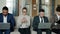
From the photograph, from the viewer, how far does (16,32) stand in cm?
539

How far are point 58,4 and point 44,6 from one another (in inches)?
21.8

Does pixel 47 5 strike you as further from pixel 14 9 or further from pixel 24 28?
pixel 24 28

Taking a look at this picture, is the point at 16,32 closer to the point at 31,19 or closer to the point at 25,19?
the point at 25,19

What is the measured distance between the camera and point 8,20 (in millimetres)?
5469

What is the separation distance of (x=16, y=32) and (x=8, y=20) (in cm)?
46

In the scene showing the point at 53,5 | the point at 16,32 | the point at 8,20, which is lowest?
the point at 16,32

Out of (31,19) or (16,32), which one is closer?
(16,32)

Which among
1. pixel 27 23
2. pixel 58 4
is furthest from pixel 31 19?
pixel 58 4

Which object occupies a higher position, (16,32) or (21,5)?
(21,5)

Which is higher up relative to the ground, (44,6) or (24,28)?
(44,6)

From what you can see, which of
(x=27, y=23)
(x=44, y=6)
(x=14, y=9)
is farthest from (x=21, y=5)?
(x=27, y=23)

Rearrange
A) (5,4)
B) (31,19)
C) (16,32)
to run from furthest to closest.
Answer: (5,4), (31,19), (16,32)

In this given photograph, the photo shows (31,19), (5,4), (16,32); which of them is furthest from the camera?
(5,4)

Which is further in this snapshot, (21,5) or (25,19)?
(21,5)
